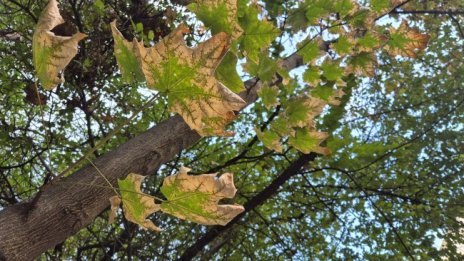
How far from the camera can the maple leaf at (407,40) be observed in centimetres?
171

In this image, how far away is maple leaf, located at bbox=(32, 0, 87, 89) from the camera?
0.81 meters

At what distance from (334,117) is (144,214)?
5.25 ft

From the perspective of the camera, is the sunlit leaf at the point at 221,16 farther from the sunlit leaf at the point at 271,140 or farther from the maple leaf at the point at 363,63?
the maple leaf at the point at 363,63

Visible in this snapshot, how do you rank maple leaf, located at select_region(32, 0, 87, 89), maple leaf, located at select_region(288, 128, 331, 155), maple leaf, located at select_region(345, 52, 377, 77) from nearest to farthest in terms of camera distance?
maple leaf, located at select_region(32, 0, 87, 89) → maple leaf, located at select_region(288, 128, 331, 155) → maple leaf, located at select_region(345, 52, 377, 77)

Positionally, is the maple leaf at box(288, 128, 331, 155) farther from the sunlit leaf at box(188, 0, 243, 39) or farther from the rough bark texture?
the rough bark texture

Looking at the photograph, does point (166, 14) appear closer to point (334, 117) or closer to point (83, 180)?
point (334, 117)

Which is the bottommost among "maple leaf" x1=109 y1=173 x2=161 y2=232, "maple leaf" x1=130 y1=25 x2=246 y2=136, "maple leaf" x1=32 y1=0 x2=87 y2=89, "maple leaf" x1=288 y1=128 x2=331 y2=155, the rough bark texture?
"maple leaf" x1=288 y1=128 x2=331 y2=155

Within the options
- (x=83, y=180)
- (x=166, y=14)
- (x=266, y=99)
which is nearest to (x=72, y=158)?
(x=166, y=14)

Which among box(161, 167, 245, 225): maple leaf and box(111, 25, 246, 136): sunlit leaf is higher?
box(111, 25, 246, 136): sunlit leaf

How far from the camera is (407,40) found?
1726mm

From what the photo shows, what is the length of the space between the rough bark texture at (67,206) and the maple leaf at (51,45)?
309mm

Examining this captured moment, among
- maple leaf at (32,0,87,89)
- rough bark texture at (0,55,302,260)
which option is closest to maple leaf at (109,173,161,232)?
rough bark texture at (0,55,302,260)

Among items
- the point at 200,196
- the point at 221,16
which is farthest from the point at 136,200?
the point at 221,16

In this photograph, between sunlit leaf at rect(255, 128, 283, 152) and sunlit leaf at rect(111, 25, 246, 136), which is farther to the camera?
sunlit leaf at rect(255, 128, 283, 152)
